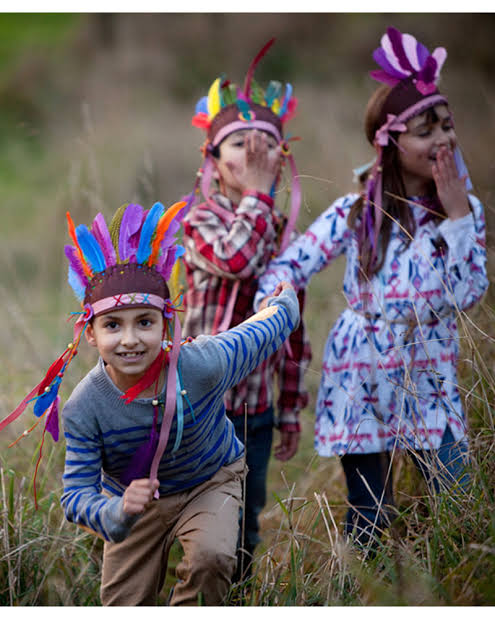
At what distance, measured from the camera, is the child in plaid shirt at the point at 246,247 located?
9.66 feet

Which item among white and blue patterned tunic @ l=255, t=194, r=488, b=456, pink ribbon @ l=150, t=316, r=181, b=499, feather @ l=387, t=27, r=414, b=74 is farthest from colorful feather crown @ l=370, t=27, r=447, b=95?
pink ribbon @ l=150, t=316, r=181, b=499

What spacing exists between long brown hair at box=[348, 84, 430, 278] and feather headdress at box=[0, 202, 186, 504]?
35.1 inches

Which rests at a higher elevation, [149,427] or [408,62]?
[408,62]

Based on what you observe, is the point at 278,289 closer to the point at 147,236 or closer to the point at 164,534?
the point at 147,236

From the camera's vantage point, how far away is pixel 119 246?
220 centimetres

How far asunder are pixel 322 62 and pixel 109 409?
8.94 meters

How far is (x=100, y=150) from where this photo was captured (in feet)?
26.7

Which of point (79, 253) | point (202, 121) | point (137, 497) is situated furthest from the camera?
point (202, 121)

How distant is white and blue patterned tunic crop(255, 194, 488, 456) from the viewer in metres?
2.73

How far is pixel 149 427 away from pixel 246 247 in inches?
37.4

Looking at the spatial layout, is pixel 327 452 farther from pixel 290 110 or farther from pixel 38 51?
pixel 38 51

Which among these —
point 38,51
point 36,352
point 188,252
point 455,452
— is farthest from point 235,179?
point 38,51

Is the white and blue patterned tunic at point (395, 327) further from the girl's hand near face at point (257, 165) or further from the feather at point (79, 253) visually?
the feather at point (79, 253)

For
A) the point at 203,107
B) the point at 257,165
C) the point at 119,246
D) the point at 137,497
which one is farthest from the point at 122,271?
the point at 203,107
